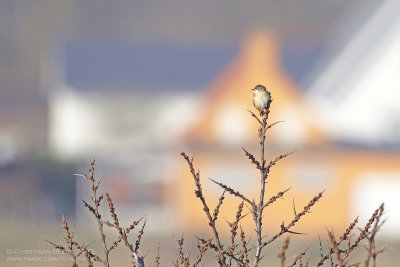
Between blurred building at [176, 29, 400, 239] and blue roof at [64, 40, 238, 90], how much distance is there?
19.4 m

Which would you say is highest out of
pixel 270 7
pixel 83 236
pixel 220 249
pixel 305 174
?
pixel 270 7

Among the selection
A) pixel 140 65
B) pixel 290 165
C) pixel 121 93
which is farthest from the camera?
pixel 140 65

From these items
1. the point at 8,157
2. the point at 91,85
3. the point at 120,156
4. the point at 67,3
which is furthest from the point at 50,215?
the point at 67,3

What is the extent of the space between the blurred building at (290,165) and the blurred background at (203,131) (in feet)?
0.15

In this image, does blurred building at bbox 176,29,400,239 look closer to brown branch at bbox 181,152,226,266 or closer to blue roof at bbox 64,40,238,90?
blue roof at bbox 64,40,238,90

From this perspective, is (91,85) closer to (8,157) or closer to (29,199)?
(8,157)

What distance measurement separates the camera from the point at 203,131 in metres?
40.1

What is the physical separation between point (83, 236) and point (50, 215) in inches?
325

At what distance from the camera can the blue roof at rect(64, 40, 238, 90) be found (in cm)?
6056

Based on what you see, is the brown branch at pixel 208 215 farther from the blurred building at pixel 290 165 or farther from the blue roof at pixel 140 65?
the blue roof at pixel 140 65

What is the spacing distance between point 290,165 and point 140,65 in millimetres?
23384

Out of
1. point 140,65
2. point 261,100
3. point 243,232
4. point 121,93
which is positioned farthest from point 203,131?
point 261,100

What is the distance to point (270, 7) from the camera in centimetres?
12744

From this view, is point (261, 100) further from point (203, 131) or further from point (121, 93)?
point (121, 93)
